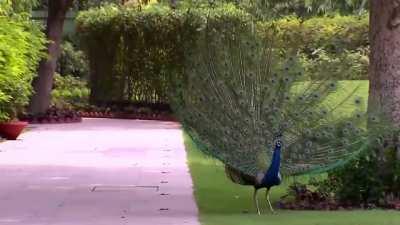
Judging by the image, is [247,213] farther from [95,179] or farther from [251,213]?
[95,179]

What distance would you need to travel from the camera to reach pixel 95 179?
14.2 m

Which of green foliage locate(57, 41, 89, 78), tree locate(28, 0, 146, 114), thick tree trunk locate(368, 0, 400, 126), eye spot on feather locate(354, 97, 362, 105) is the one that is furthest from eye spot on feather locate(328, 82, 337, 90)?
green foliage locate(57, 41, 89, 78)

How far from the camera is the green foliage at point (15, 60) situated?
65.6 ft

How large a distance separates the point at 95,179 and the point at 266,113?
13.9ft

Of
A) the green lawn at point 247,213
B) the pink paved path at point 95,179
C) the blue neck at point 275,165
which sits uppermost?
the blue neck at point 275,165

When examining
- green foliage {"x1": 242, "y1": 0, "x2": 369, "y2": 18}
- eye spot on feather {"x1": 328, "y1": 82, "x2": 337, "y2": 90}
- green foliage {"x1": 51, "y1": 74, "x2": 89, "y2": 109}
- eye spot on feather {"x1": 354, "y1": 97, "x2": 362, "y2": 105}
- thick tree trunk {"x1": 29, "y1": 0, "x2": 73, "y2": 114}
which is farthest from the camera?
green foliage {"x1": 51, "y1": 74, "x2": 89, "y2": 109}

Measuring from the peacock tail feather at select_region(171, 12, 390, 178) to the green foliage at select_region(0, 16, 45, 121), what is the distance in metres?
9.39

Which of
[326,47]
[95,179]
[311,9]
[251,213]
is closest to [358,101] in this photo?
[251,213]

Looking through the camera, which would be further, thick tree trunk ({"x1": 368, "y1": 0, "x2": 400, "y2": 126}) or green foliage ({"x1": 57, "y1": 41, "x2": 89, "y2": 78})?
green foliage ({"x1": 57, "y1": 41, "x2": 89, "y2": 78})

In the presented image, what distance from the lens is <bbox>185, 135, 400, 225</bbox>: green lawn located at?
10219 mm

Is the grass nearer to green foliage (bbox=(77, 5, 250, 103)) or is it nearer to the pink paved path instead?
the pink paved path

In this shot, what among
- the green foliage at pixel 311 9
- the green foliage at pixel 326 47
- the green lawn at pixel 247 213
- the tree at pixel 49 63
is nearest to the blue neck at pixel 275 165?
the green lawn at pixel 247 213

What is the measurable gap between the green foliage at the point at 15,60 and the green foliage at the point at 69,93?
20.0 feet

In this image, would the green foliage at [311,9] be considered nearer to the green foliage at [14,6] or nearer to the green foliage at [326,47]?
the green foliage at [326,47]
